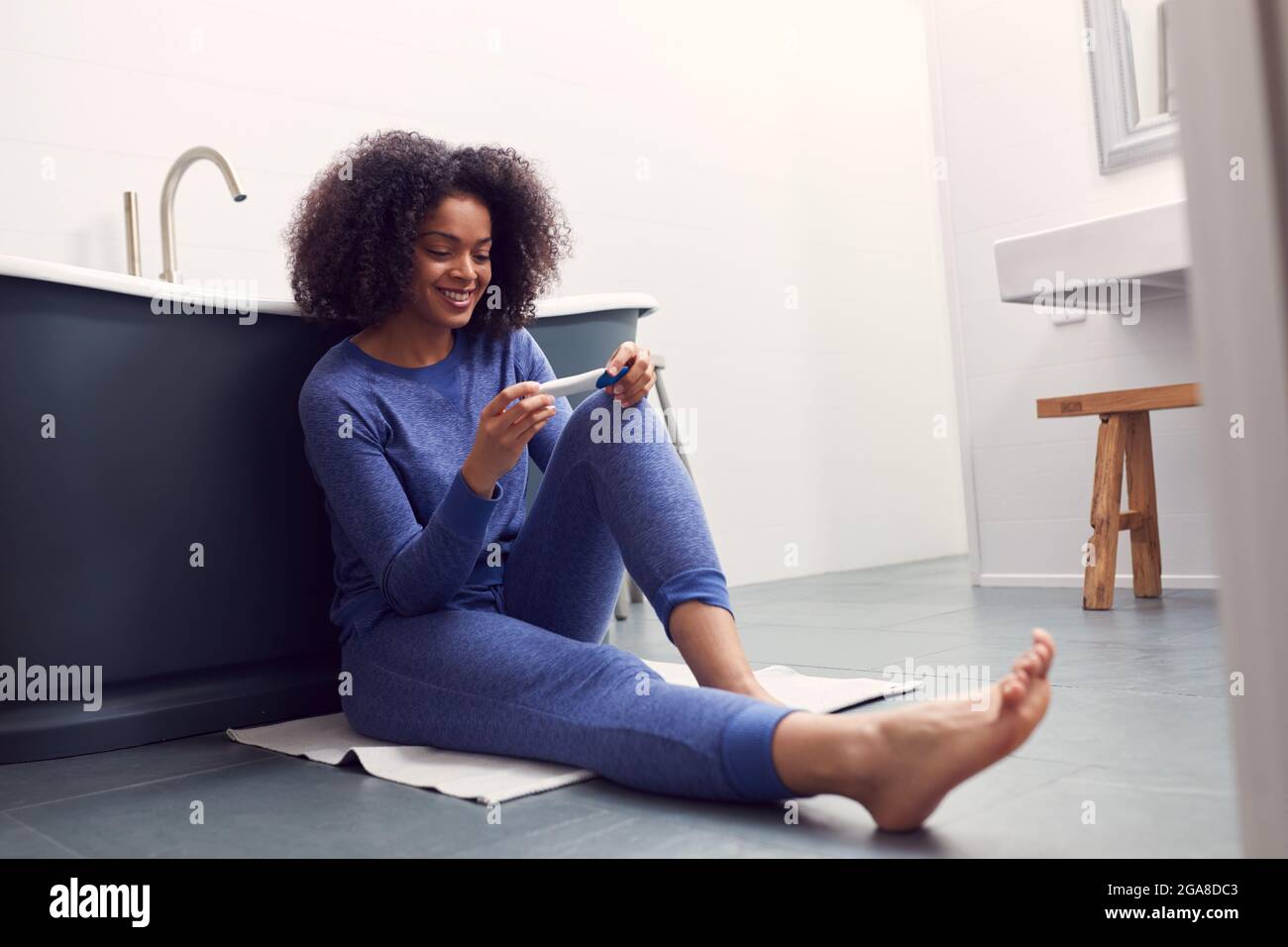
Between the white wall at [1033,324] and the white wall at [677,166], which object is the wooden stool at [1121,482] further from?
the white wall at [677,166]

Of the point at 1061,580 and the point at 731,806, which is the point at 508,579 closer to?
the point at 731,806

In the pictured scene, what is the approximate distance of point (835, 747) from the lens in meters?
0.98

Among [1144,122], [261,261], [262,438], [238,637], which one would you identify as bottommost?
[238,637]

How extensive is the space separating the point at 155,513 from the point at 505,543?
0.54m

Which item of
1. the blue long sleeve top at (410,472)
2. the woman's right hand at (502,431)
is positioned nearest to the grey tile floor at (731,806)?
the blue long sleeve top at (410,472)

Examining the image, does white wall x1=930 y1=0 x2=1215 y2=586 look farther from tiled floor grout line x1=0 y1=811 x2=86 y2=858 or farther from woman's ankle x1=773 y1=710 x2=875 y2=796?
tiled floor grout line x1=0 y1=811 x2=86 y2=858

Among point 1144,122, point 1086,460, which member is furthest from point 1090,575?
point 1144,122

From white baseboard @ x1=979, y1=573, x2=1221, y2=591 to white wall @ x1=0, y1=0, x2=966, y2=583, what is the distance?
833 millimetres

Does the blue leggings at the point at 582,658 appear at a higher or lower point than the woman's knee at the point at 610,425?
lower

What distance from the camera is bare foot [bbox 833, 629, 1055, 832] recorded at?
36.3 inches

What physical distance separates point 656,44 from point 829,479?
5.20 ft

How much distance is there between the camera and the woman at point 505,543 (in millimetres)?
1017

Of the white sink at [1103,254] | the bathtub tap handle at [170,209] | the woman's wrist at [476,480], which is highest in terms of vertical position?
the bathtub tap handle at [170,209]
